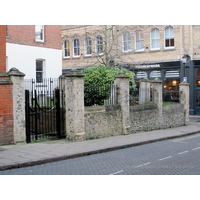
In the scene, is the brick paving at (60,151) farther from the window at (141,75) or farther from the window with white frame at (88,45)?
the window at (141,75)

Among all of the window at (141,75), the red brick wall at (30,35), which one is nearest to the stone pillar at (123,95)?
the red brick wall at (30,35)

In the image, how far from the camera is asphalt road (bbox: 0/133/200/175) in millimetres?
6723

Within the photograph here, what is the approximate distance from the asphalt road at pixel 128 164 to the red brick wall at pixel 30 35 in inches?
511

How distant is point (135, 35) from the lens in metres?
28.2

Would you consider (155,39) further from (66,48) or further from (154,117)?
(154,117)

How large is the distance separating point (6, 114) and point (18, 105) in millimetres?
568

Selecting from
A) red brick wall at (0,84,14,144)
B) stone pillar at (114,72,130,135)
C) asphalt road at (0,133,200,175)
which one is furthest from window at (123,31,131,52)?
red brick wall at (0,84,14,144)

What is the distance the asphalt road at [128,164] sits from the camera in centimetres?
672

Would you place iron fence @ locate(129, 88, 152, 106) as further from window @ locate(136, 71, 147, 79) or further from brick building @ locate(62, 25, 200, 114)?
window @ locate(136, 71, 147, 79)

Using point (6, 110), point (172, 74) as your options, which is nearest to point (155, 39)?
point (172, 74)

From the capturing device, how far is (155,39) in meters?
27.3

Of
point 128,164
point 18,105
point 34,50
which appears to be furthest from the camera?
point 34,50

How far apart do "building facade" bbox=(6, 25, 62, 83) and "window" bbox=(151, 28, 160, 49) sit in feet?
35.0

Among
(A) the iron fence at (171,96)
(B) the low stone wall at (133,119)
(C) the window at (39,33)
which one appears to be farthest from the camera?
(A) the iron fence at (171,96)
